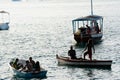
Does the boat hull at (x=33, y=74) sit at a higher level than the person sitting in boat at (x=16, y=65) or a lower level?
lower

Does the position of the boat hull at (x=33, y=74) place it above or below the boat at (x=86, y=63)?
below

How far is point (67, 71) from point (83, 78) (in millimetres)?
3655

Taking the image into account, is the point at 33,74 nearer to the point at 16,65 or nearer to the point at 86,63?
the point at 16,65

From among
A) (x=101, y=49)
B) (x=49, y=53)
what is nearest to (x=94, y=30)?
(x=101, y=49)

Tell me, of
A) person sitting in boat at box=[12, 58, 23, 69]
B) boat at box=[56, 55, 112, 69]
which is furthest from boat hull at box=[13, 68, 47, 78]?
boat at box=[56, 55, 112, 69]

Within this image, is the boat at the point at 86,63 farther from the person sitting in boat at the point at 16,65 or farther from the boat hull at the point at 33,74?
the boat hull at the point at 33,74

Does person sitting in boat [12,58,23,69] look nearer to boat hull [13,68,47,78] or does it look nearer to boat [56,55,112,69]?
boat hull [13,68,47,78]

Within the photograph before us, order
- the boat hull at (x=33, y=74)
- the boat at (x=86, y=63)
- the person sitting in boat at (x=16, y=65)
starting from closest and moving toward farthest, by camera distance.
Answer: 1. the boat hull at (x=33, y=74)
2. the person sitting in boat at (x=16, y=65)
3. the boat at (x=86, y=63)

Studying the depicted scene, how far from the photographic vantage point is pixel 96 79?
135 ft

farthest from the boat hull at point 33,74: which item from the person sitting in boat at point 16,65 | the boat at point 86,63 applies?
the boat at point 86,63

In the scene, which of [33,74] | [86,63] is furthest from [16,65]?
[86,63]

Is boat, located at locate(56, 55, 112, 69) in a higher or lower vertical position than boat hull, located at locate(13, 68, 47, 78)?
higher

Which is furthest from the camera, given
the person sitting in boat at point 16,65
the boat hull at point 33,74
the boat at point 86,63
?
the boat at point 86,63

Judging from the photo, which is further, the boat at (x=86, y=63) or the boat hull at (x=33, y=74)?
the boat at (x=86, y=63)
